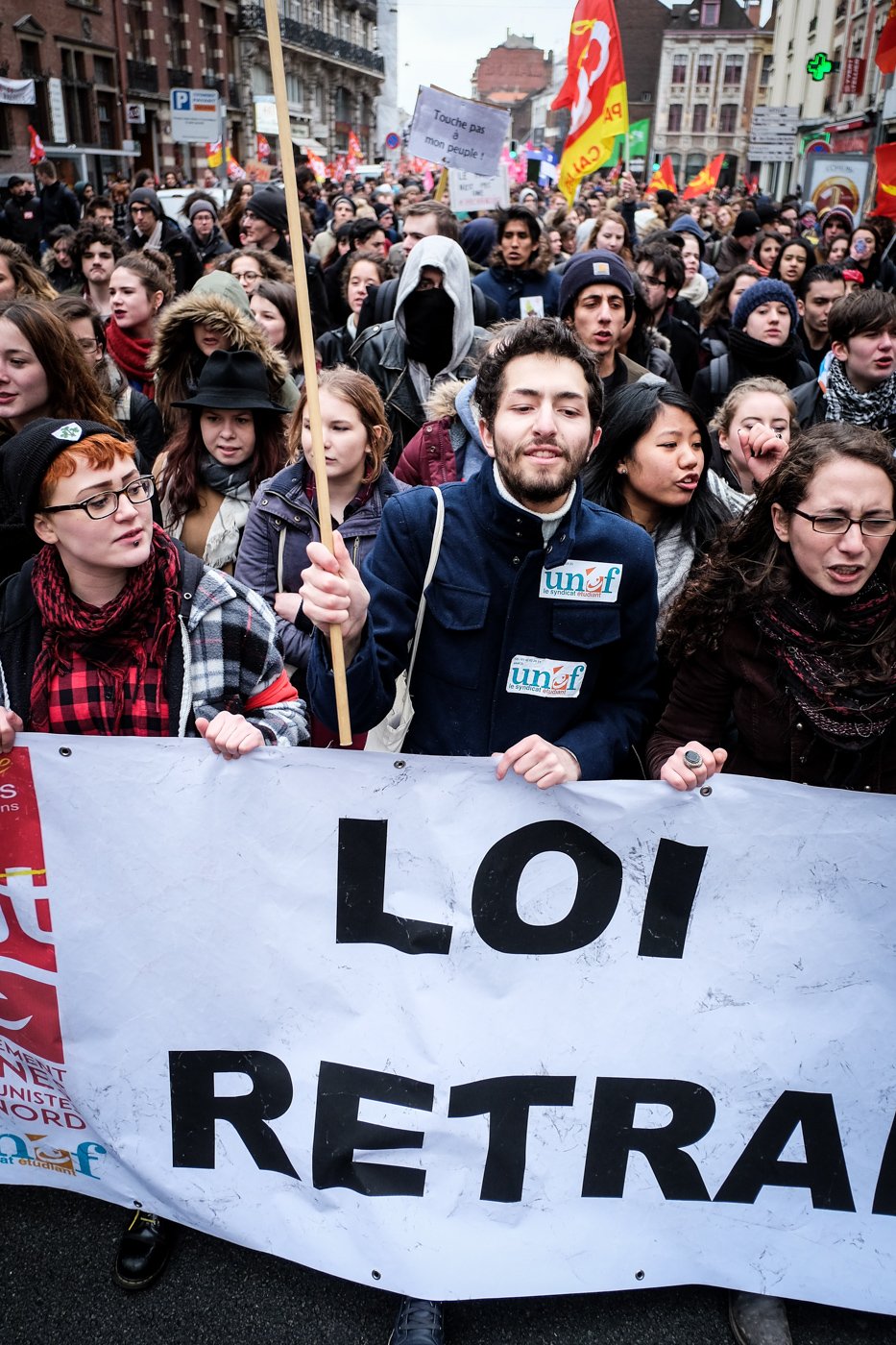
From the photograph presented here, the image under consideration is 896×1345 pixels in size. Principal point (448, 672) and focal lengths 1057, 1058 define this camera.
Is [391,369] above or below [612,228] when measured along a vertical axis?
below

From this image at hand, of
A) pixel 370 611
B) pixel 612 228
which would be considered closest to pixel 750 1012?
pixel 370 611

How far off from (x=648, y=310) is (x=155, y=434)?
2839 millimetres

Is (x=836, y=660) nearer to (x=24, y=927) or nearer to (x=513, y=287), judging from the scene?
(x=24, y=927)

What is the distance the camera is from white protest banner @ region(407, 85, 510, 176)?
7.86 metres

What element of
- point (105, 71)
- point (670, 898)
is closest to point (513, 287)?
point (670, 898)

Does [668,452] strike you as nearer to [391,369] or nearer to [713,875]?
[713,875]

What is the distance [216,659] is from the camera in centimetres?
226

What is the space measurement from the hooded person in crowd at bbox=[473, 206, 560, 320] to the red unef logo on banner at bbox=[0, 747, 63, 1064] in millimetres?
4670

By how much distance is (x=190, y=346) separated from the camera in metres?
4.10

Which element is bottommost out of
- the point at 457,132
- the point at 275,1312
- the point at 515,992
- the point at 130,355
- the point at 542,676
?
the point at 275,1312

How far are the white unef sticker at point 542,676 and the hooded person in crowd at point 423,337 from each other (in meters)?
2.46

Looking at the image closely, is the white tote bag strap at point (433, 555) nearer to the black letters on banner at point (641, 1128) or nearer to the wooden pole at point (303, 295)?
the wooden pole at point (303, 295)

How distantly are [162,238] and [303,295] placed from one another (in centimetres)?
851

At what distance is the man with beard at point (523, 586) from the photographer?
2135 millimetres
